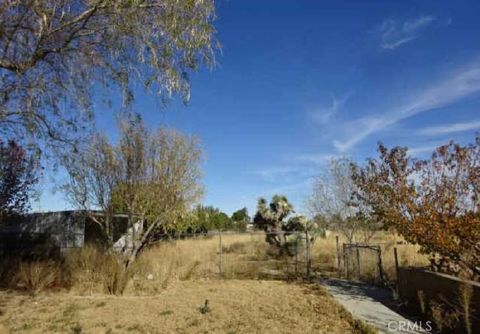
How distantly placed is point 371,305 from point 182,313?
4218 millimetres

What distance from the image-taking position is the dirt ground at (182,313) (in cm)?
651

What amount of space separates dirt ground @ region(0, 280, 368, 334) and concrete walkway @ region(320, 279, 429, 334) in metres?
0.37

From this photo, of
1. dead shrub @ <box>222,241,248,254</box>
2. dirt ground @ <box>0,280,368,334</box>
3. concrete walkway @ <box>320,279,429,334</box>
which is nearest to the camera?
concrete walkway @ <box>320,279,429,334</box>

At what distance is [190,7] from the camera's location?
6.37 meters

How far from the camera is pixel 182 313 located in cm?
762

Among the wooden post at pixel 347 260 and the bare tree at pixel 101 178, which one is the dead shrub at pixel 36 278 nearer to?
the bare tree at pixel 101 178

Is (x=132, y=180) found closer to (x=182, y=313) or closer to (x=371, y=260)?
(x=182, y=313)

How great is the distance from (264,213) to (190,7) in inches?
716

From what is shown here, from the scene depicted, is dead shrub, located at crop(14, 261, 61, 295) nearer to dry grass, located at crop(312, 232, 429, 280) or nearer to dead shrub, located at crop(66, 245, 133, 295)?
dead shrub, located at crop(66, 245, 133, 295)

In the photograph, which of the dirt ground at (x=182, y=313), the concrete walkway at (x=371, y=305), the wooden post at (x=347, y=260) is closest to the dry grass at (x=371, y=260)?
the wooden post at (x=347, y=260)

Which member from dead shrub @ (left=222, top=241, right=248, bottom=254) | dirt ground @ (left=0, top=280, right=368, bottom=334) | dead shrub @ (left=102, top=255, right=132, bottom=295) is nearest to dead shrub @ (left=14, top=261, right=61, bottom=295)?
dirt ground @ (left=0, top=280, right=368, bottom=334)

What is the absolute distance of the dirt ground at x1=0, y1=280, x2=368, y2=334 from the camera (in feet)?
21.4

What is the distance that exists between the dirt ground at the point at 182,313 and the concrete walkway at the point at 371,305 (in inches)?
14.7

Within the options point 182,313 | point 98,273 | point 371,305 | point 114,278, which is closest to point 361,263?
point 371,305
